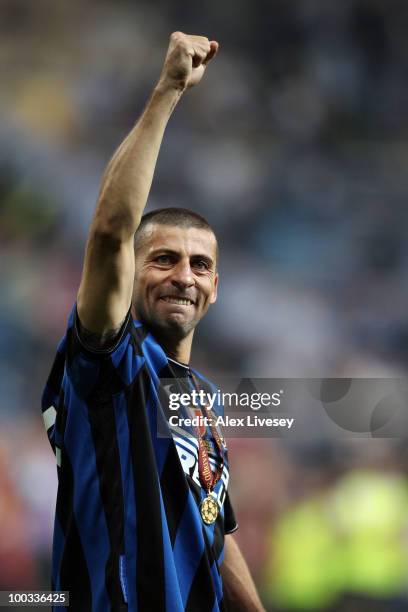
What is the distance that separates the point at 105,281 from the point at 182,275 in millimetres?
485

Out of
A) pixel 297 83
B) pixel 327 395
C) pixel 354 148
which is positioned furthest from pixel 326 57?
pixel 327 395

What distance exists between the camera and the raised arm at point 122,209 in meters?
1.34

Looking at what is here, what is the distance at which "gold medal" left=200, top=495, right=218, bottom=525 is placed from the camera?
5.39 feet

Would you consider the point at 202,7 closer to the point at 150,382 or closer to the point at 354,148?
the point at 354,148

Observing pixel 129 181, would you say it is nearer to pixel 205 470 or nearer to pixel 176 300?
pixel 176 300

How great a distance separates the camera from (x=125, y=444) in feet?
4.94

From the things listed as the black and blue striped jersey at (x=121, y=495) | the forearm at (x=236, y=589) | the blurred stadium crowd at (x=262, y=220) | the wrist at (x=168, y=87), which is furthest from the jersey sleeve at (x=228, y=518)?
the blurred stadium crowd at (x=262, y=220)

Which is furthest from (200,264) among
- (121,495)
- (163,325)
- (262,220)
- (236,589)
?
(262,220)

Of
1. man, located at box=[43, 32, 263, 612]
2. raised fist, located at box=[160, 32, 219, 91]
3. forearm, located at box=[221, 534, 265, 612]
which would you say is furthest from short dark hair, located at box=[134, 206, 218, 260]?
forearm, located at box=[221, 534, 265, 612]

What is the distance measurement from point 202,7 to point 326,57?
3.48 feet

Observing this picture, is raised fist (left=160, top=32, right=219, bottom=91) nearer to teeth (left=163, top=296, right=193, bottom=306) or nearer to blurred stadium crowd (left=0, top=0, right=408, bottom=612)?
teeth (left=163, top=296, right=193, bottom=306)

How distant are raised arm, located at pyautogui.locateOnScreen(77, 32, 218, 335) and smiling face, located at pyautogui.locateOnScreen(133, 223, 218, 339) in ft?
1.25

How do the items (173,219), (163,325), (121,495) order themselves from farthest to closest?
1. (173,219)
2. (163,325)
3. (121,495)

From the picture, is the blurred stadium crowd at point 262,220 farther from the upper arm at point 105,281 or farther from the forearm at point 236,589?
the upper arm at point 105,281
